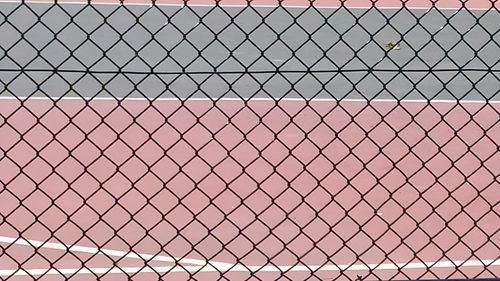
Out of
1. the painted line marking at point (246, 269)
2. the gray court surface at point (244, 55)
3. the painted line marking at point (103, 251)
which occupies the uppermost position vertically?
the gray court surface at point (244, 55)

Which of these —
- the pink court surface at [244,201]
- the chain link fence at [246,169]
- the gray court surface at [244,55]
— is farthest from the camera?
the gray court surface at [244,55]

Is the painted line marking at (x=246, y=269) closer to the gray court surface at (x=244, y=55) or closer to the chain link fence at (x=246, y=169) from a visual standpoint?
the chain link fence at (x=246, y=169)

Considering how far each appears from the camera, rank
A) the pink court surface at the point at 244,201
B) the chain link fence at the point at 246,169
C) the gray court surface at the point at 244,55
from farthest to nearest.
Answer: the gray court surface at the point at 244,55 → the pink court surface at the point at 244,201 → the chain link fence at the point at 246,169

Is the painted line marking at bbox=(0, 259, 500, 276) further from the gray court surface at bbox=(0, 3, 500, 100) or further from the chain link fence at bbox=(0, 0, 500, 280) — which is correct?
the gray court surface at bbox=(0, 3, 500, 100)

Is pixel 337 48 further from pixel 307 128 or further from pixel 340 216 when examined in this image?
pixel 340 216

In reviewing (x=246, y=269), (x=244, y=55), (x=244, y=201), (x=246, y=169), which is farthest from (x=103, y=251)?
(x=244, y=55)

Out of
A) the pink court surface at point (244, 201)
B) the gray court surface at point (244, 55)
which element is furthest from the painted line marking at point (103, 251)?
the gray court surface at point (244, 55)

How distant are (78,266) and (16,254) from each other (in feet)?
1.81

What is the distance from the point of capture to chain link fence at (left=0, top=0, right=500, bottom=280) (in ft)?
24.0

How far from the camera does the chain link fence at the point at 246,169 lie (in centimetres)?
732

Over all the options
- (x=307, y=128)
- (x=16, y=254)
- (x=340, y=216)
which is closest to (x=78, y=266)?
(x=16, y=254)

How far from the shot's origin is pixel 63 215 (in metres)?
8.48

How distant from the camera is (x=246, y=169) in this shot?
959 cm

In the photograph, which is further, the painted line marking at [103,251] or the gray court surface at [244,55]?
the gray court surface at [244,55]
